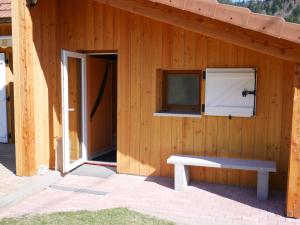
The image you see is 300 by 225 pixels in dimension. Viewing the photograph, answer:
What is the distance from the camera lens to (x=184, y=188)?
573 centimetres

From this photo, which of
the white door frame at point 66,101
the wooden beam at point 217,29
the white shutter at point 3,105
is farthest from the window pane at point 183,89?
the white shutter at point 3,105

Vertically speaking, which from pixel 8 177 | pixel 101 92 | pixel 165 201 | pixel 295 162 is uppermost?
pixel 101 92

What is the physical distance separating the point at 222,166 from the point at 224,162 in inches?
6.4

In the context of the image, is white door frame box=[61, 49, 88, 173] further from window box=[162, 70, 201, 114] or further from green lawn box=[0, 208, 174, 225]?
green lawn box=[0, 208, 174, 225]

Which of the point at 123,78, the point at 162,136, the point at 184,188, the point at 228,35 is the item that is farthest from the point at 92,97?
the point at 228,35

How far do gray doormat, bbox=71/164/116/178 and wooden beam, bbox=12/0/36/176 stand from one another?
91 cm

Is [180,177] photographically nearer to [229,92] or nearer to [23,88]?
[229,92]

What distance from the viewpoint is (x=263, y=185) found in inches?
208

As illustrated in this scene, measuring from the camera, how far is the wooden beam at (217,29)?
4434 millimetres

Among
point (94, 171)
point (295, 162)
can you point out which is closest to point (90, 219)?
point (94, 171)

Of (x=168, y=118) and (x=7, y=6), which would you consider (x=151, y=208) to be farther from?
(x=7, y=6)

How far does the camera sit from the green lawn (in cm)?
423

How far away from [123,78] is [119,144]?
126 centimetres

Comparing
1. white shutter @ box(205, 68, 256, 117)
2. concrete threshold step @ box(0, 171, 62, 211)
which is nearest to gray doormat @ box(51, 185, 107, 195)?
concrete threshold step @ box(0, 171, 62, 211)
